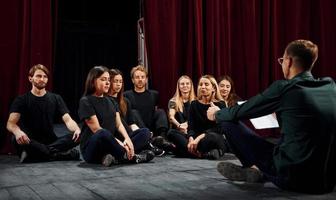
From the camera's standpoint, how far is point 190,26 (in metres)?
4.23

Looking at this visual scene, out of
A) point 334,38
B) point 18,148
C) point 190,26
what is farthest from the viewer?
point 334,38

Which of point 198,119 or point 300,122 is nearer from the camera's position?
point 300,122

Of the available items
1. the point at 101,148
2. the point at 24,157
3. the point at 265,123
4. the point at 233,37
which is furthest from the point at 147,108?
the point at 265,123

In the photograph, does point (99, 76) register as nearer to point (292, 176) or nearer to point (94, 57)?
point (292, 176)

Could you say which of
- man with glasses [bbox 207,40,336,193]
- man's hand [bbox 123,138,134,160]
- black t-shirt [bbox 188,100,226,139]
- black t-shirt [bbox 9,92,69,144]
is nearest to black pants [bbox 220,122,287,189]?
man with glasses [bbox 207,40,336,193]

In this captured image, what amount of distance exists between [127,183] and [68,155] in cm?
111

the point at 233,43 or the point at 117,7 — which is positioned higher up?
the point at 117,7

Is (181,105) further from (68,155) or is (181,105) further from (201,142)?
(68,155)

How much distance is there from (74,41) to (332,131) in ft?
18.9

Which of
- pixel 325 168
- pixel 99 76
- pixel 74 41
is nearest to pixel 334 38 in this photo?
pixel 99 76

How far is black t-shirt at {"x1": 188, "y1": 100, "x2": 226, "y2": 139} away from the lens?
3.28 metres

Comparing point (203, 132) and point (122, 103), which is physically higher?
point (122, 103)

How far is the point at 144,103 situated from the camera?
3766 mm

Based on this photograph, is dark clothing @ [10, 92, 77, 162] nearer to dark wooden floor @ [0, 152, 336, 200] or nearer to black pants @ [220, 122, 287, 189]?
dark wooden floor @ [0, 152, 336, 200]
